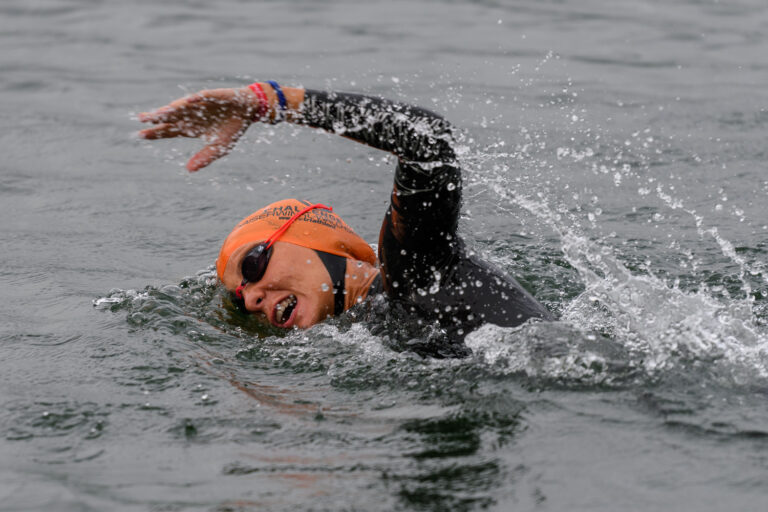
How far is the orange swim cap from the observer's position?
4.71m

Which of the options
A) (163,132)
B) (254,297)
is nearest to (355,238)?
(254,297)

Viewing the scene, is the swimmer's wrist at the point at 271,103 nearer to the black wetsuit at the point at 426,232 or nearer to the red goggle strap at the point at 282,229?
the black wetsuit at the point at 426,232

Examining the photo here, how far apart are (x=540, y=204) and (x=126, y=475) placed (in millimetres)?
4322

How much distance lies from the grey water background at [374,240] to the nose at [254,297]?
7.9 inches

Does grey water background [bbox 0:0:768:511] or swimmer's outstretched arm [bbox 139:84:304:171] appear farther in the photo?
swimmer's outstretched arm [bbox 139:84:304:171]

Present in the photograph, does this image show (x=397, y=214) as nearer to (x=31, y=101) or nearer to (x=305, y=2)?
(x=31, y=101)

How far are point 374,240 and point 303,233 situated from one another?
2015 mm

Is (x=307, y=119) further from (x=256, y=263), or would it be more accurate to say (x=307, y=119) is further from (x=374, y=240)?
(x=374, y=240)

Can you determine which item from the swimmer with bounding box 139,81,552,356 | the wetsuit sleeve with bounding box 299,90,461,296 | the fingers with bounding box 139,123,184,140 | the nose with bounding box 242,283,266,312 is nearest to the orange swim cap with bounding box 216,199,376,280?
the swimmer with bounding box 139,81,552,356

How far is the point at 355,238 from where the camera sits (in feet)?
15.9

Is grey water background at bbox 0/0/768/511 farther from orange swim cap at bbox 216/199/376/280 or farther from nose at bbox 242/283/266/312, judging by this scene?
orange swim cap at bbox 216/199/376/280

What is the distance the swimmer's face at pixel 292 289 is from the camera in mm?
4582

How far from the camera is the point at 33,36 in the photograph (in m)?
12.1

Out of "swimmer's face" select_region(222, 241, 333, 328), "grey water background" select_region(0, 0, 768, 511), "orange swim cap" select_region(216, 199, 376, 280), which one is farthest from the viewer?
"orange swim cap" select_region(216, 199, 376, 280)
